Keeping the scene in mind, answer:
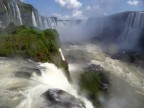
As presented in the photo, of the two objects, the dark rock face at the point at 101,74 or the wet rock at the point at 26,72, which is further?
the dark rock face at the point at 101,74

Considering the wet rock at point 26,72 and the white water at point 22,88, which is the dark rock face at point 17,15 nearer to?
the white water at point 22,88

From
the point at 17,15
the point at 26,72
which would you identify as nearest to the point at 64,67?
the point at 26,72

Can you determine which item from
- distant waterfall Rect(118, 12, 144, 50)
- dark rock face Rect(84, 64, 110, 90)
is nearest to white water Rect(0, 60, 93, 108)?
dark rock face Rect(84, 64, 110, 90)

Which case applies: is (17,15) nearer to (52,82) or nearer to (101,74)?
(101,74)

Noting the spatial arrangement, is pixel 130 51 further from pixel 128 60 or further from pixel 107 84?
pixel 107 84

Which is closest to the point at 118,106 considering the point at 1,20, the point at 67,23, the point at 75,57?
the point at 75,57

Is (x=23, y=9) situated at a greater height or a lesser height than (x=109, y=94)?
greater

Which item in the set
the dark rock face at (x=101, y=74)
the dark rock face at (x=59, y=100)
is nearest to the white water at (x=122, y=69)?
the dark rock face at (x=101, y=74)
